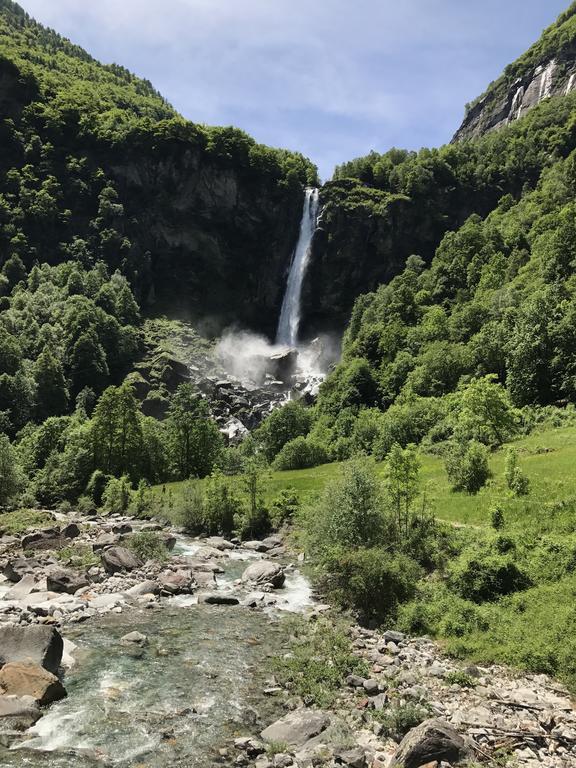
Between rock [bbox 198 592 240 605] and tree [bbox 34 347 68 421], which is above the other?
tree [bbox 34 347 68 421]

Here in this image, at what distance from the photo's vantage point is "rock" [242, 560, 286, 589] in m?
37.2

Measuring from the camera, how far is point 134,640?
86.8ft

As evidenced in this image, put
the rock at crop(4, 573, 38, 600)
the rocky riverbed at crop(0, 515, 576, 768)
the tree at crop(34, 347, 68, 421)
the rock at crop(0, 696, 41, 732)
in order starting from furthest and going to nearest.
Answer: the tree at crop(34, 347, 68, 421) < the rock at crop(4, 573, 38, 600) < the rock at crop(0, 696, 41, 732) < the rocky riverbed at crop(0, 515, 576, 768)

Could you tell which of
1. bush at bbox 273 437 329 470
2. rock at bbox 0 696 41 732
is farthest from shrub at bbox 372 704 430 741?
bush at bbox 273 437 329 470

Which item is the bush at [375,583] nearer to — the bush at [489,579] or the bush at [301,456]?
the bush at [489,579]

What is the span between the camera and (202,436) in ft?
291

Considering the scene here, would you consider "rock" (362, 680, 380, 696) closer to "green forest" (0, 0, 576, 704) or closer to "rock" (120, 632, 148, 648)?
"green forest" (0, 0, 576, 704)

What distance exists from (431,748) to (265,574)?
78.1 feet

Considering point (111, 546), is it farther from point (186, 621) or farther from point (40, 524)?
point (40, 524)

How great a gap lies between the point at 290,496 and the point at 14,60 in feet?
711

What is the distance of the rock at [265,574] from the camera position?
37.2 meters

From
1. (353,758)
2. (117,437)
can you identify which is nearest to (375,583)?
(353,758)

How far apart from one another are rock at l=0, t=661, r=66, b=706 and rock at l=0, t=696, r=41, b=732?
13.3 inches

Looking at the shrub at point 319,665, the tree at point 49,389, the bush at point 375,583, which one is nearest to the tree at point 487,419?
the bush at point 375,583
